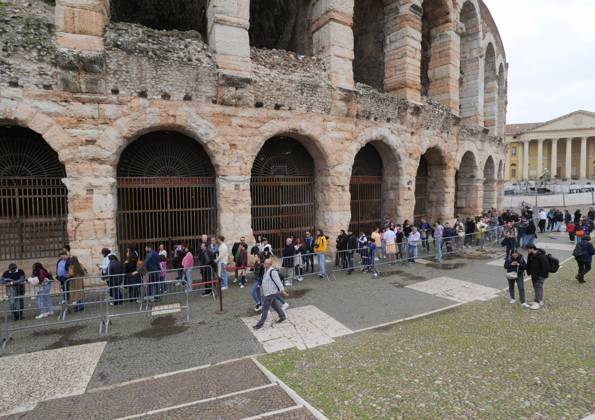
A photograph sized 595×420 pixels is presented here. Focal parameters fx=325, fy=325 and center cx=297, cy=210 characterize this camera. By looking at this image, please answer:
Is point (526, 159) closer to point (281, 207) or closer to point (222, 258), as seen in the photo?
point (281, 207)

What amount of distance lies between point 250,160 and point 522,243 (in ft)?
36.3

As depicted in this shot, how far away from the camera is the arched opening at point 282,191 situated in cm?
1134

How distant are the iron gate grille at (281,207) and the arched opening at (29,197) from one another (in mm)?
5576

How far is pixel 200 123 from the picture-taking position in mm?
9164

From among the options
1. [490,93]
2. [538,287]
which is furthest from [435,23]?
[538,287]

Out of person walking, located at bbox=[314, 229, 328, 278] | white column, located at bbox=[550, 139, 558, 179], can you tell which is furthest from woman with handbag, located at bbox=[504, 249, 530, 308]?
white column, located at bbox=[550, 139, 558, 179]

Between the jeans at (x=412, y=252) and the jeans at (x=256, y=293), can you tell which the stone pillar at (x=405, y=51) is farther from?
the jeans at (x=256, y=293)

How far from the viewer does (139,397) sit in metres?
4.02

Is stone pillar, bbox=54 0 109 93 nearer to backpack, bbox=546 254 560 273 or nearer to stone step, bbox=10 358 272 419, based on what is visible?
stone step, bbox=10 358 272 419

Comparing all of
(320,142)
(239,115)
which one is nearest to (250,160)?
(239,115)

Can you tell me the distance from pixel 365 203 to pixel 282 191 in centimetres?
407

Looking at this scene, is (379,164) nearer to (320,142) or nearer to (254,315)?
(320,142)

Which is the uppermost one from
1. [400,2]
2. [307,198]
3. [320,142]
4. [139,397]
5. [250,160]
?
[400,2]

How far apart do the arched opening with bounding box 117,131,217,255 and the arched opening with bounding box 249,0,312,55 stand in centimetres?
686
